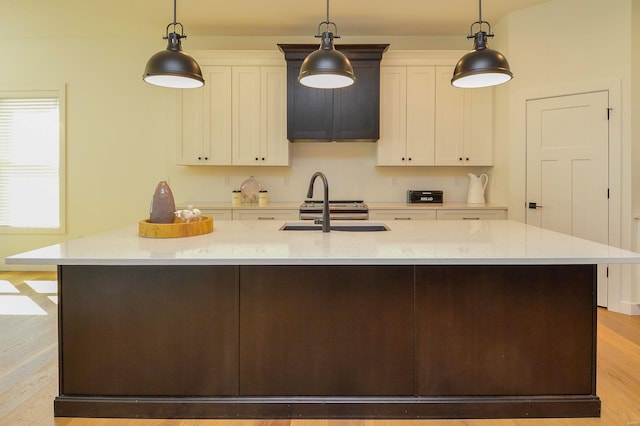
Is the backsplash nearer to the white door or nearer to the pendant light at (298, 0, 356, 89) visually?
the white door

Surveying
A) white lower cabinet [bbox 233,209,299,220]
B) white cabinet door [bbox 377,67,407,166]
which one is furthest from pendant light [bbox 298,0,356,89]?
white cabinet door [bbox 377,67,407,166]

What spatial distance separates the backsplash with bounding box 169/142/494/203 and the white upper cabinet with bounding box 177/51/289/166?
0.37 metres

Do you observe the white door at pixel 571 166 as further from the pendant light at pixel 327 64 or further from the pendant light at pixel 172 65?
the pendant light at pixel 172 65

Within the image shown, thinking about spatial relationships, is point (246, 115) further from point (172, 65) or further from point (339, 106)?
point (172, 65)

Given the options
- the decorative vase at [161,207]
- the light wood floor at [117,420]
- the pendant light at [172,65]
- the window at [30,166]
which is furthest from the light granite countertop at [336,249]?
the window at [30,166]

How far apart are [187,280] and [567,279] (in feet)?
5.76

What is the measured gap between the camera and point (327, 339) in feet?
6.24

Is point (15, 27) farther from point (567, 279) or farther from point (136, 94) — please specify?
point (567, 279)

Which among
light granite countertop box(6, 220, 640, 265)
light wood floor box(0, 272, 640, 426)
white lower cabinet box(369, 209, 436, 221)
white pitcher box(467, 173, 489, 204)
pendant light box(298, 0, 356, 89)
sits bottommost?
light wood floor box(0, 272, 640, 426)

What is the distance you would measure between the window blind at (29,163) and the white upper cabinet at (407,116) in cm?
395

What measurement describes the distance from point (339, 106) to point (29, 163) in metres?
3.90

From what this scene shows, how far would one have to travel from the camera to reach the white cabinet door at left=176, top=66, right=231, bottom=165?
14.4ft

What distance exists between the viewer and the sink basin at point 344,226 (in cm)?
274

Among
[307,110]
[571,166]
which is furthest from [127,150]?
[571,166]
